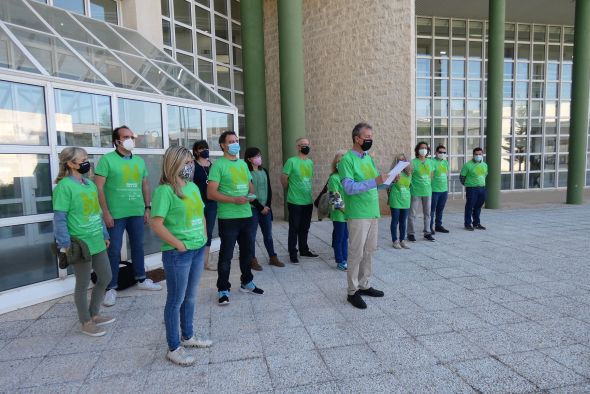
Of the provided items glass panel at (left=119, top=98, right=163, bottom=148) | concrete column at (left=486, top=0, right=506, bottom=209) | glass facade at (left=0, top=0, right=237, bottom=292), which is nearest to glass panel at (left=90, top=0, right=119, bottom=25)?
glass facade at (left=0, top=0, right=237, bottom=292)

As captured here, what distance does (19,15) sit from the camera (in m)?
5.26

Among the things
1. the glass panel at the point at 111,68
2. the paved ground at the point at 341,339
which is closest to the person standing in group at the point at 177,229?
the paved ground at the point at 341,339

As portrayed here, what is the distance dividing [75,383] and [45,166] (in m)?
2.81

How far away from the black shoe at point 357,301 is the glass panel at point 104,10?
7.60 metres

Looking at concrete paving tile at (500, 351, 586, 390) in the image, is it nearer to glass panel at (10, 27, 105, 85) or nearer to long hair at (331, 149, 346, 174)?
long hair at (331, 149, 346, 174)

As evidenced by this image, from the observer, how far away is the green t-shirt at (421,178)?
23.4 feet

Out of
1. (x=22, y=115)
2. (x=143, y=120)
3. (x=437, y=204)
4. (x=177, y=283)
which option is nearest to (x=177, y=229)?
(x=177, y=283)

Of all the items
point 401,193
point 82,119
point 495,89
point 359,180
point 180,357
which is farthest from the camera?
point 495,89

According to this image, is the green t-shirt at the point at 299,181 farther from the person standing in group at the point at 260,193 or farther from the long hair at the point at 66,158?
the long hair at the point at 66,158

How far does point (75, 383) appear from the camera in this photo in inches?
106

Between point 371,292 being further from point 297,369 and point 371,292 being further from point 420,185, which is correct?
point 420,185

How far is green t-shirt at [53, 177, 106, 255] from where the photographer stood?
3.24 metres

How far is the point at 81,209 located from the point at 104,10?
6.40m

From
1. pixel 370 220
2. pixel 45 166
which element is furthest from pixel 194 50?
pixel 370 220
